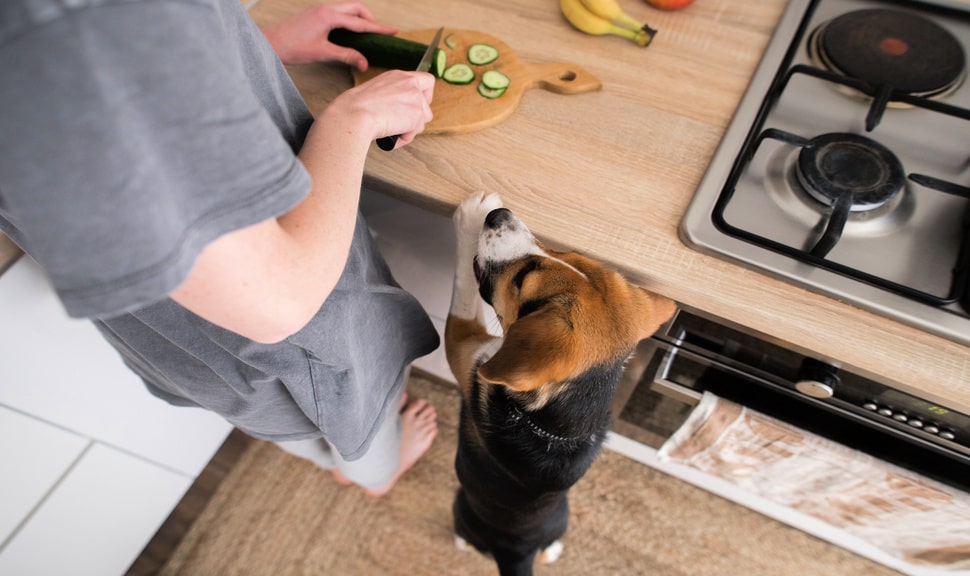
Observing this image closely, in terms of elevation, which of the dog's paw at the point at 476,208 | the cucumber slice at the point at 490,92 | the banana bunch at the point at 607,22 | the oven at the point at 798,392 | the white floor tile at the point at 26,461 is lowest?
the white floor tile at the point at 26,461

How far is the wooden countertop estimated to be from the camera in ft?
2.45

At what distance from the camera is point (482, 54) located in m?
0.97

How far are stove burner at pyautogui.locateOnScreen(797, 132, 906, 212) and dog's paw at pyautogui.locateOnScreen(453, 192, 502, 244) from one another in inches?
17.4

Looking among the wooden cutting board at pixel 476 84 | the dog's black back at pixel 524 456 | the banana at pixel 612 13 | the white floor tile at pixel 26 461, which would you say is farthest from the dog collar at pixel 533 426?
the white floor tile at pixel 26 461

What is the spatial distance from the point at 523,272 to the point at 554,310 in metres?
0.08

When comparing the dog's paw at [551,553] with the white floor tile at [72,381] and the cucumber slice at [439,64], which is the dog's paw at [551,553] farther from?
the cucumber slice at [439,64]

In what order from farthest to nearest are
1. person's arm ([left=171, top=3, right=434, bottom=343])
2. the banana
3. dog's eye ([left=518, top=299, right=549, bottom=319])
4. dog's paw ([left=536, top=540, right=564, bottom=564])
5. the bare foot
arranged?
the bare foot
dog's paw ([left=536, top=540, right=564, bottom=564])
the banana
dog's eye ([left=518, top=299, right=549, bottom=319])
person's arm ([left=171, top=3, right=434, bottom=343])

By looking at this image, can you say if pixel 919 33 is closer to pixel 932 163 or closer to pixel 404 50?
pixel 932 163

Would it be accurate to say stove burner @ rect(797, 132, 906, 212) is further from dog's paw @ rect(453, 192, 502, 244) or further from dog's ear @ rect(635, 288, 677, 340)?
dog's paw @ rect(453, 192, 502, 244)

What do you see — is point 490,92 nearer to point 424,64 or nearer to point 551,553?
point 424,64

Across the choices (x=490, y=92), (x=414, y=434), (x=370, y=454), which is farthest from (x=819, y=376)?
(x=414, y=434)

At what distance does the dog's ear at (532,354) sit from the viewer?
0.77m

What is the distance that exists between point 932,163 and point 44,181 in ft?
3.52

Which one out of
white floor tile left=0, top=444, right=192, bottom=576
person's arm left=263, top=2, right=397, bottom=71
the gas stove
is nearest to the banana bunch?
the gas stove
